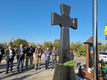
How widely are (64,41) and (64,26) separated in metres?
0.68

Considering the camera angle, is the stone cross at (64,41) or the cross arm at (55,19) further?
the cross arm at (55,19)

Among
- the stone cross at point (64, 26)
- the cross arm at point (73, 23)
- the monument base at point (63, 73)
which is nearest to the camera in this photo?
the monument base at point (63, 73)

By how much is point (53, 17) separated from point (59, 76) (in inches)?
92.6

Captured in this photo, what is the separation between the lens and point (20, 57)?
6137 mm

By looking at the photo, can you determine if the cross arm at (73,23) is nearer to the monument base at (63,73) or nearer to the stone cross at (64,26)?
the stone cross at (64,26)

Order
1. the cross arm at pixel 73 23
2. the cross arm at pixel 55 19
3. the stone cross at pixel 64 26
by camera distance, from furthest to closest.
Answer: the cross arm at pixel 73 23
the stone cross at pixel 64 26
the cross arm at pixel 55 19

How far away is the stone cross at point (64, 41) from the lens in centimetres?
386

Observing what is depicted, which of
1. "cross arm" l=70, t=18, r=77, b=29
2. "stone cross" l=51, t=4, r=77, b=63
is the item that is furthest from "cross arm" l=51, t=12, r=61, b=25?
"cross arm" l=70, t=18, r=77, b=29

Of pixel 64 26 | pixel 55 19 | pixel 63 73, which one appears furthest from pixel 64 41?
pixel 63 73

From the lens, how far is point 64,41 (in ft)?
14.1

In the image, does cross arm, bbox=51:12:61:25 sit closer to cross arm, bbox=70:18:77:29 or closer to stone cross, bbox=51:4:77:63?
stone cross, bbox=51:4:77:63

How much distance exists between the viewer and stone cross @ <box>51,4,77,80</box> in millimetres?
3863

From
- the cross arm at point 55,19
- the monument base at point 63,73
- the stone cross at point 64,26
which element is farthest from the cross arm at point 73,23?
the monument base at point 63,73

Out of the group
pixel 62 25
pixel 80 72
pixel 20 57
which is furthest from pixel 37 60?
pixel 62 25
